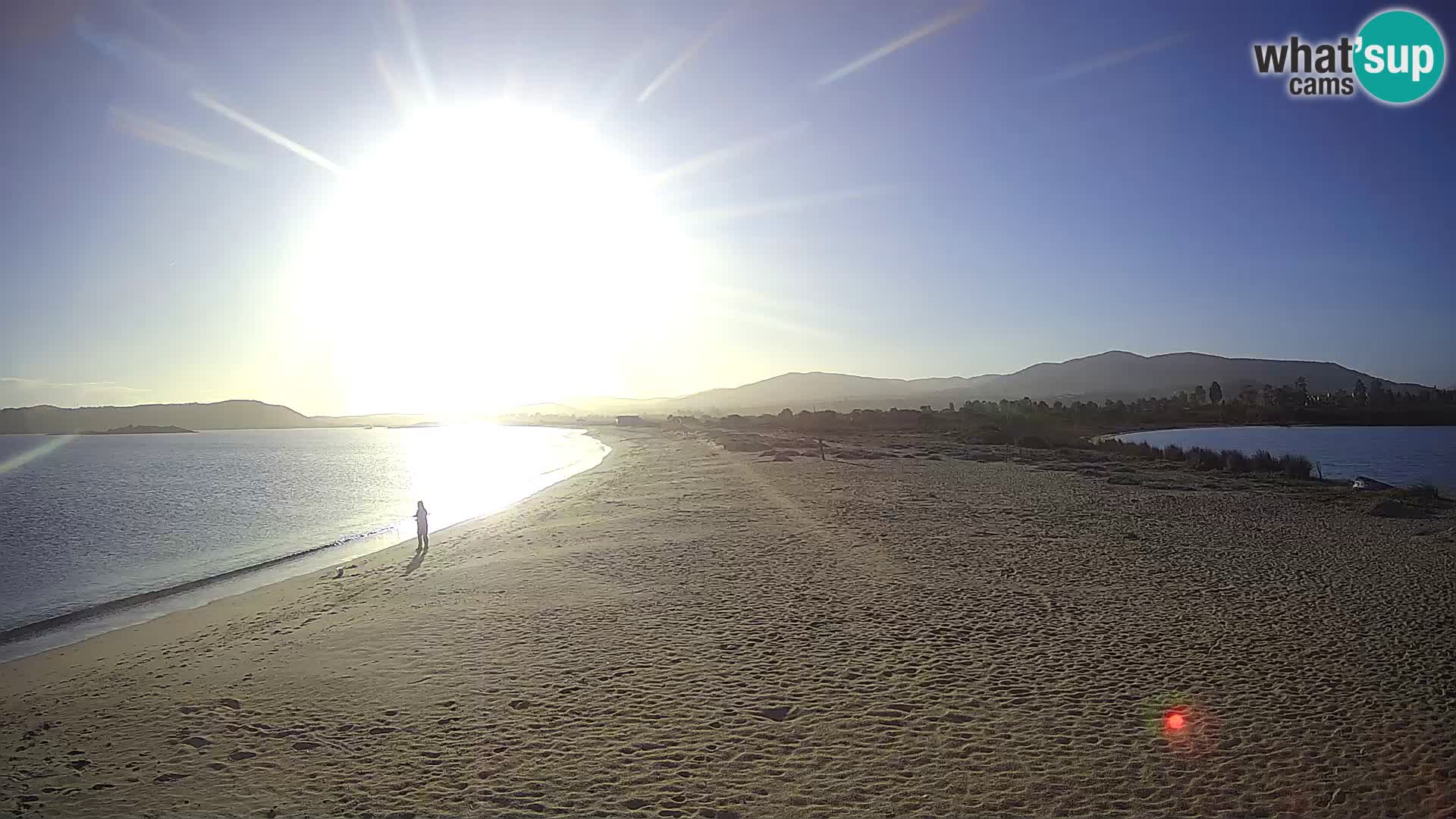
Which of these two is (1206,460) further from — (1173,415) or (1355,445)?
(1173,415)

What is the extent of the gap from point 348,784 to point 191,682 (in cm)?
465

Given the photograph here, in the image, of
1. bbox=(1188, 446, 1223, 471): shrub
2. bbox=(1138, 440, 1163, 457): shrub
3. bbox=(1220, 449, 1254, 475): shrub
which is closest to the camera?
bbox=(1220, 449, 1254, 475): shrub

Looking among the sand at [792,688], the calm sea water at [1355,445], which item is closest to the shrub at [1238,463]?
the calm sea water at [1355,445]

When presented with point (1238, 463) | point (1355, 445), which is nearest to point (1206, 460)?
point (1238, 463)

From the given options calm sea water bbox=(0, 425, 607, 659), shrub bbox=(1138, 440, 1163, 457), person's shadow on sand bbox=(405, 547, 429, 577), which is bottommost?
calm sea water bbox=(0, 425, 607, 659)

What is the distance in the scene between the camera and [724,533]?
56.9 ft

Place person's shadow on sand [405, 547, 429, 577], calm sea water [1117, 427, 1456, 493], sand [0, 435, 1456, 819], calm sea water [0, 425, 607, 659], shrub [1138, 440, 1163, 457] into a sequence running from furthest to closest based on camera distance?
shrub [1138, 440, 1163, 457] → calm sea water [1117, 427, 1456, 493] → calm sea water [0, 425, 607, 659] → person's shadow on sand [405, 547, 429, 577] → sand [0, 435, 1456, 819]

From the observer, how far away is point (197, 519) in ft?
96.5

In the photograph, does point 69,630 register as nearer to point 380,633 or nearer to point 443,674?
point 380,633

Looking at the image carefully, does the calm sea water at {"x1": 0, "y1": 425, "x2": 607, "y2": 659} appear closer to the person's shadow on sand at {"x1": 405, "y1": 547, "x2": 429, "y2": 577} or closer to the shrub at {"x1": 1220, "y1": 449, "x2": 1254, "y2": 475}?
the person's shadow on sand at {"x1": 405, "y1": 547, "x2": 429, "y2": 577}

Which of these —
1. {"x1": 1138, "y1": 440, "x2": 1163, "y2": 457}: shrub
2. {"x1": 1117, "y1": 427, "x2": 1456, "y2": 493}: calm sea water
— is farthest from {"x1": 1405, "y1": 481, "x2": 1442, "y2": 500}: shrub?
{"x1": 1138, "y1": 440, "x2": 1163, "y2": 457}: shrub

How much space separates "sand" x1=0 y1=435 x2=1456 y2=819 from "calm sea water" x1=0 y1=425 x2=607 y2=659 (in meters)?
3.63

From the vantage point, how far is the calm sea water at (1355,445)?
3459cm

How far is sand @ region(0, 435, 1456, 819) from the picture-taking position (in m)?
5.77
